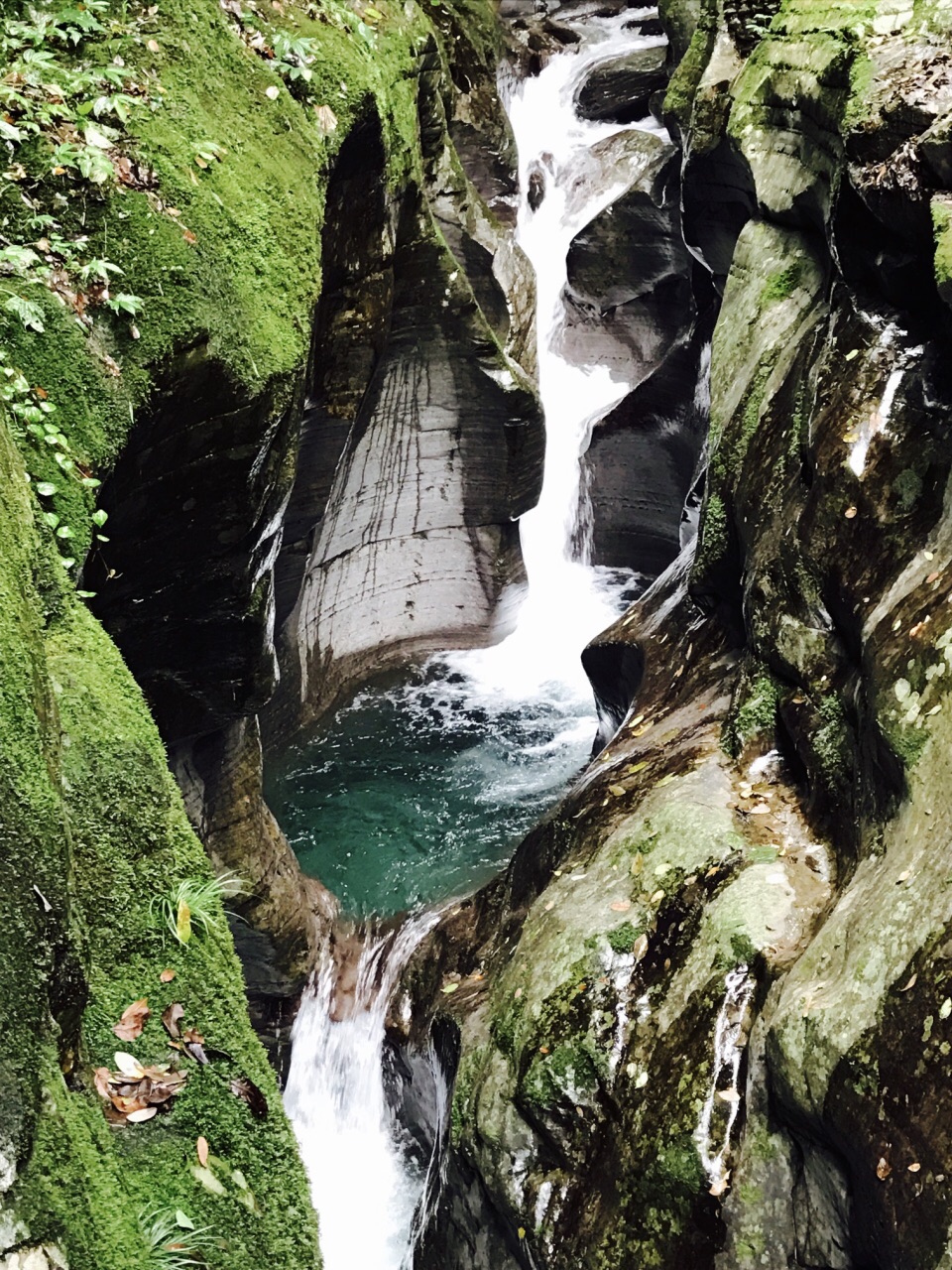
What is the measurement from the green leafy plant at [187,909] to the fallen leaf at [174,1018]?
0.23 metres

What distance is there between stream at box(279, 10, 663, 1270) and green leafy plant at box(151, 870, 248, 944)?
440 centimetres

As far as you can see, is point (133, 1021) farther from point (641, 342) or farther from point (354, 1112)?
point (641, 342)

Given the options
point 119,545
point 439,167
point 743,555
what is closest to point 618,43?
point 439,167

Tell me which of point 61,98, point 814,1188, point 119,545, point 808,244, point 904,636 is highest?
point 808,244

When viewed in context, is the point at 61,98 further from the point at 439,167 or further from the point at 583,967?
the point at 439,167

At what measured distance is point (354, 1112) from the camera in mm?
8227

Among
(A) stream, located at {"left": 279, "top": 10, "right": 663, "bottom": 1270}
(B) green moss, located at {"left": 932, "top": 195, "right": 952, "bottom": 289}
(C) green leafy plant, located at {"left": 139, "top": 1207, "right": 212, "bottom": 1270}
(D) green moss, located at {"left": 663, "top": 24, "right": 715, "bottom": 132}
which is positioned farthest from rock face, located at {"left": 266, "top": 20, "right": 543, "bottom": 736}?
(C) green leafy plant, located at {"left": 139, "top": 1207, "right": 212, "bottom": 1270}

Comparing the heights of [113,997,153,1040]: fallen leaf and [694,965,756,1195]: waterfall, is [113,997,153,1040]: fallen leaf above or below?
above

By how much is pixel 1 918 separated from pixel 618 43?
19796 millimetres

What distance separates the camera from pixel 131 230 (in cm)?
570

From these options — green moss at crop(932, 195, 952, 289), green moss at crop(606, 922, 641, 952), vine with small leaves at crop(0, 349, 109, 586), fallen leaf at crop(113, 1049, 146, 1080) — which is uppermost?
green moss at crop(932, 195, 952, 289)

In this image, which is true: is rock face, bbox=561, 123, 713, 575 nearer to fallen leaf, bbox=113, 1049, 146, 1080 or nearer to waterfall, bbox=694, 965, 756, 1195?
waterfall, bbox=694, 965, 756, 1195

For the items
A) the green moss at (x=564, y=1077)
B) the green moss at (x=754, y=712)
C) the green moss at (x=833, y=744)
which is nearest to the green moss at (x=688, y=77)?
the green moss at (x=754, y=712)

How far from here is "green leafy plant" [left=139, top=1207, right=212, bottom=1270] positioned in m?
2.94
